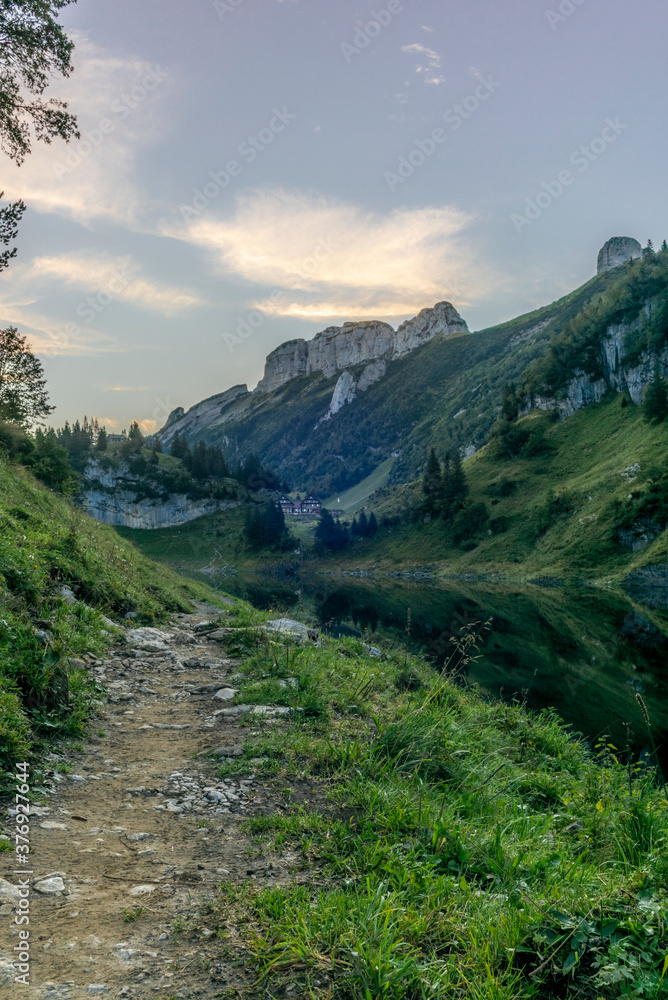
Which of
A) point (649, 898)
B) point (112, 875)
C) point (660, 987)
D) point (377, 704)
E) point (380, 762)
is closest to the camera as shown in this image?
point (660, 987)

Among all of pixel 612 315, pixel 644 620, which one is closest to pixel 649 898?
pixel 644 620

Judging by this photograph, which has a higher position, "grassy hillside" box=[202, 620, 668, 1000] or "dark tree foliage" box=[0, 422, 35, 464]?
"dark tree foliage" box=[0, 422, 35, 464]

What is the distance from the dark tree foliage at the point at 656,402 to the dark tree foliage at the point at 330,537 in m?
84.8

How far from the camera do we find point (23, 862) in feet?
14.7

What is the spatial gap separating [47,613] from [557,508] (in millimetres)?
109692

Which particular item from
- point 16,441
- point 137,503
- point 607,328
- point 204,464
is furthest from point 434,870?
point 204,464

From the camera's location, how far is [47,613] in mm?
9516

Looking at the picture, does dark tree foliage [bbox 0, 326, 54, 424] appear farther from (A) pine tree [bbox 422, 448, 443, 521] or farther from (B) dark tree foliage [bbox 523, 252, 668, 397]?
(B) dark tree foliage [bbox 523, 252, 668, 397]

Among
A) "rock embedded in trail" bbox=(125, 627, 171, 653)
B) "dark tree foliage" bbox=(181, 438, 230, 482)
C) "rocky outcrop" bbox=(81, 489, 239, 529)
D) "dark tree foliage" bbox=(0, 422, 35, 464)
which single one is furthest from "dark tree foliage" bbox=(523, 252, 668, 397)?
"rock embedded in trail" bbox=(125, 627, 171, 653)

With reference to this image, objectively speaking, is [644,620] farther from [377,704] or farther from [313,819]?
[313,819]

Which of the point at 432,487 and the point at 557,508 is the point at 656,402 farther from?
the point at 432,487

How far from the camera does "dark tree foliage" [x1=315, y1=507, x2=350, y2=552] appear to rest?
6176 inches

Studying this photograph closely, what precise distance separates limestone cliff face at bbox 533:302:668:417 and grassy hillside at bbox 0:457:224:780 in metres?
131

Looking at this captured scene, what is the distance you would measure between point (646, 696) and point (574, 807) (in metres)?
17.7
